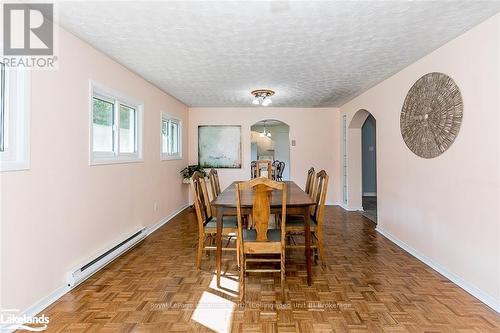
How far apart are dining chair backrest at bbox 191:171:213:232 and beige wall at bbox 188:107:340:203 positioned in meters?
3.61

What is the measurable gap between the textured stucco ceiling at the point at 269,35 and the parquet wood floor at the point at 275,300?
7.57 ft

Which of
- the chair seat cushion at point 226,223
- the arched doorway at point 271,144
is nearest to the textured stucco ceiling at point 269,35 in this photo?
the chair seat cushion at point 226,223

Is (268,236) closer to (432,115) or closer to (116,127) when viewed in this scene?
(432,115)

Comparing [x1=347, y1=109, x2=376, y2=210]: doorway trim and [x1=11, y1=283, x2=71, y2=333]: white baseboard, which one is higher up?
[x1=347, y1=109, x2=376, y2=210]: doorway trim

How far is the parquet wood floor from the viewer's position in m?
1.97

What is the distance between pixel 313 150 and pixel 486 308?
477cm

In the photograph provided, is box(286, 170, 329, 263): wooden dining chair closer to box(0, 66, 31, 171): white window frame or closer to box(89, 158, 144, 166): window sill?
box(89, 158, 144, 166): window sill

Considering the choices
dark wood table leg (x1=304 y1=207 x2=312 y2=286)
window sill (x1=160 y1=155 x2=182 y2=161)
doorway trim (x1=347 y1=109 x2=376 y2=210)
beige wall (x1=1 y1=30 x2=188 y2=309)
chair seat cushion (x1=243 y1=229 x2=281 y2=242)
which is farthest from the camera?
doorway trim (x1=347 y1=109 x2=376 y2=210)

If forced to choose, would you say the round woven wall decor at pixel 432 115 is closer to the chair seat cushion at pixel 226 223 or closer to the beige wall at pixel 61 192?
the chair seat cushion at pixel 226 223

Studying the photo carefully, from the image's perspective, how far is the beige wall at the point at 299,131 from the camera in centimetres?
666

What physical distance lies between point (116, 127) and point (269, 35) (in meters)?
2.18

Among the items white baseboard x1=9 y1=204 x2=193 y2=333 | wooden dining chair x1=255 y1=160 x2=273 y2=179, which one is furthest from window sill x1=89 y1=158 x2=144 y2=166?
wooden dining chair x1=255 y1=160 x2=273 y2=179

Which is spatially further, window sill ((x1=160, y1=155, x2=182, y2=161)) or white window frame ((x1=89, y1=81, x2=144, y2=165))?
window sill ((x1=160, y1=155, x2=182, y2=161))

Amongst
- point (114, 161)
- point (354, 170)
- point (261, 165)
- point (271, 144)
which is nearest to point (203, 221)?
point (114, 161)
